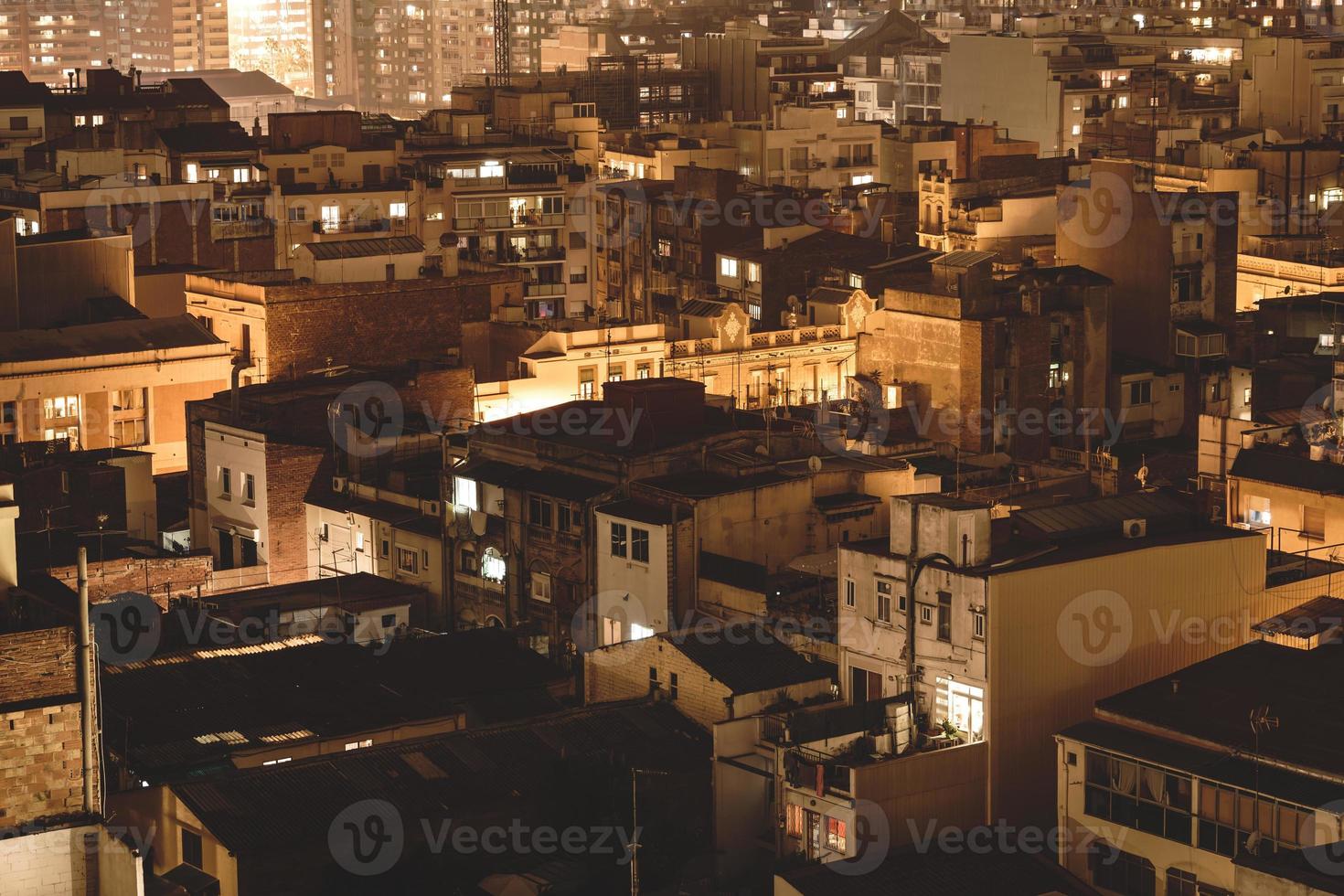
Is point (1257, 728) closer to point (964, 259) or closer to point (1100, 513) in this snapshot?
point (1100, 513)

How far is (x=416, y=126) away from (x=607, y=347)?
34.6m

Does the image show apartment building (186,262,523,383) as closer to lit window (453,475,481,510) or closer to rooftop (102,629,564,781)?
lit window (453,475,481,510)

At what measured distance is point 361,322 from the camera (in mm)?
57812

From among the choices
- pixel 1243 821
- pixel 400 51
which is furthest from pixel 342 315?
pixel 400 51

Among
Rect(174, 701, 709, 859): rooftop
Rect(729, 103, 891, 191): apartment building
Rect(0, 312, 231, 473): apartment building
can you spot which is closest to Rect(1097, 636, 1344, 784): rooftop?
Rect(174, 701, 709, 859): rooftop

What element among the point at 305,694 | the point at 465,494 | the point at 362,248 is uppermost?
the point at 362,248

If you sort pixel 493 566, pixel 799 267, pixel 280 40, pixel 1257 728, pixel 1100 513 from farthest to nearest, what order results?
pixel 280 40 → pixel 799 267 → pixel 493 566 → pixel 1100 513 → pixel 1257 728

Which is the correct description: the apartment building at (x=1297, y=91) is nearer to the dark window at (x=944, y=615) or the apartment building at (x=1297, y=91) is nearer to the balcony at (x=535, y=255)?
the balcony at (x=535, y=255)

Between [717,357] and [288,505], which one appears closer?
[288,505]

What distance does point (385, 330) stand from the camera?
58000mm

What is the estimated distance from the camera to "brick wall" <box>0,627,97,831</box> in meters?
23.9

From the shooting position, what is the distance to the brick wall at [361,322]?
57.3 meters

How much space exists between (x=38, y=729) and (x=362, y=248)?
120ft

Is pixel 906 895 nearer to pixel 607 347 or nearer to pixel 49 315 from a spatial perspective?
pixel 607 347
